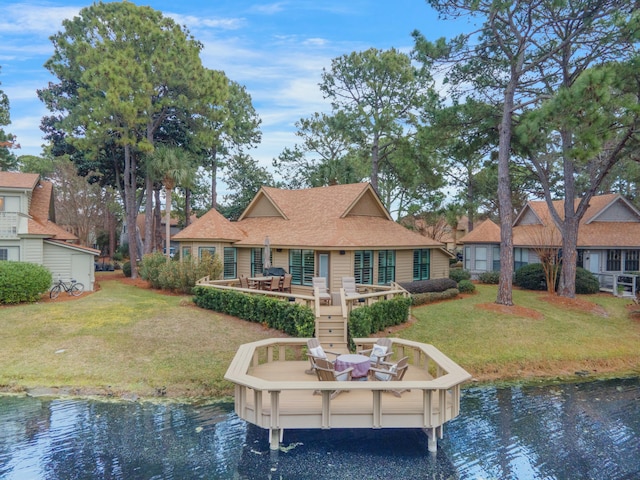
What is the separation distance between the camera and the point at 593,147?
46.7 feet

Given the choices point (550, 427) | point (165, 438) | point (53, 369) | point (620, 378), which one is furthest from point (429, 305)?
point (53, 369)

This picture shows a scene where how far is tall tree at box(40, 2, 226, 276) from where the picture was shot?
23.9 m

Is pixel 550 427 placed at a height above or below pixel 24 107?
below

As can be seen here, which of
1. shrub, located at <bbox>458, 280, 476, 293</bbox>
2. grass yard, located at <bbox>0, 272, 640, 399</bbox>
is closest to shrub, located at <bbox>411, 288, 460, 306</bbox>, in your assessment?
grass yard, located at <bbox>0, 272, 640, 399</bbox>

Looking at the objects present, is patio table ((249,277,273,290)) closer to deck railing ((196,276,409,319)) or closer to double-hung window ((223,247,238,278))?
deck railing ((196,276,409,319))

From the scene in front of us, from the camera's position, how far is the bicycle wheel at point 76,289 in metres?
20.4

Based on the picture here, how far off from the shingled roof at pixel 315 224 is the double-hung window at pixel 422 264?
0.74m

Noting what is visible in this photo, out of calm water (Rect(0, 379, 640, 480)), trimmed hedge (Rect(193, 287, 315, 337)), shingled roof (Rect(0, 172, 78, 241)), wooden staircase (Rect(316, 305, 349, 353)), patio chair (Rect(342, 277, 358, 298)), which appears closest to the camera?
calm water (Rect(0, 379, 640, 480))

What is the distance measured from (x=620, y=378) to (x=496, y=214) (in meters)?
38.3

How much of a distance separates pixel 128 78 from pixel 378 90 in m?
16.8

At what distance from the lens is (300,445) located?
7516mm

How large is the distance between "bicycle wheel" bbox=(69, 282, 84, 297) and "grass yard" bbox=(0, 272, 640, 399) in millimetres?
2456

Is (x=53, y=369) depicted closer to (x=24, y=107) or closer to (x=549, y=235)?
(x=549, y=235)

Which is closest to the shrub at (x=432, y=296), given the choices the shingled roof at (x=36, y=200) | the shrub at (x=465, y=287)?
the shrub at (x=465, y=287)
